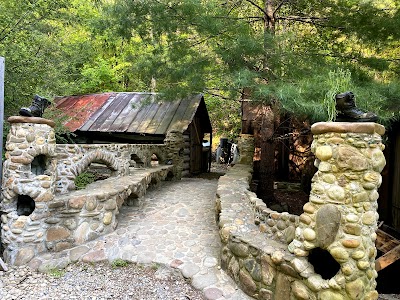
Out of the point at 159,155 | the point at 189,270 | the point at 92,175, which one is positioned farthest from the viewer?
the point at 159,155

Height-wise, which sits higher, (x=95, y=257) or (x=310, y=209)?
(x=310, y=209)

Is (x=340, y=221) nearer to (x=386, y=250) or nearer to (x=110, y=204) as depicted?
(x=386, y=250)

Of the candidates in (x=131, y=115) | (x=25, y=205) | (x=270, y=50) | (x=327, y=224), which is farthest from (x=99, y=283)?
(x=131, y=115)

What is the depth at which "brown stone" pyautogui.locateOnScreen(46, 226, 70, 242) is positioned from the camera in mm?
4441

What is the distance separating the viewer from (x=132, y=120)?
10.9 meters

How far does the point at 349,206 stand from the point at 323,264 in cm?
82

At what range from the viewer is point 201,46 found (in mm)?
6699

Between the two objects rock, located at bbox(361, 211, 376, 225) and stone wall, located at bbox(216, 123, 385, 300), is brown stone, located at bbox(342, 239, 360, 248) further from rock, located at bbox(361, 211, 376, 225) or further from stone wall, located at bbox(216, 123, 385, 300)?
rock, located at bbox(361, 211, 376, 225)

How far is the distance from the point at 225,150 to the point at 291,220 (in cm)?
1550

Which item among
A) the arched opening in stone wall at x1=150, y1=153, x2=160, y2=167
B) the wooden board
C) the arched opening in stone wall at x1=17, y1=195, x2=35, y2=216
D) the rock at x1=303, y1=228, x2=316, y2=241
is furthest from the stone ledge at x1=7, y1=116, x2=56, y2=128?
the wooden board

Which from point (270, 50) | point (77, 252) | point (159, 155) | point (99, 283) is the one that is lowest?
point (99, 283)

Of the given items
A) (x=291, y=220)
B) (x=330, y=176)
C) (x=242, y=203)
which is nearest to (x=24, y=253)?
(x=242, y=203)

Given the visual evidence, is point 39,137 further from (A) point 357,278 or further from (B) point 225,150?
(B) point 225,150

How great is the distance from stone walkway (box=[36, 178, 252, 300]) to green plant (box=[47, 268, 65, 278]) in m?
0.10
